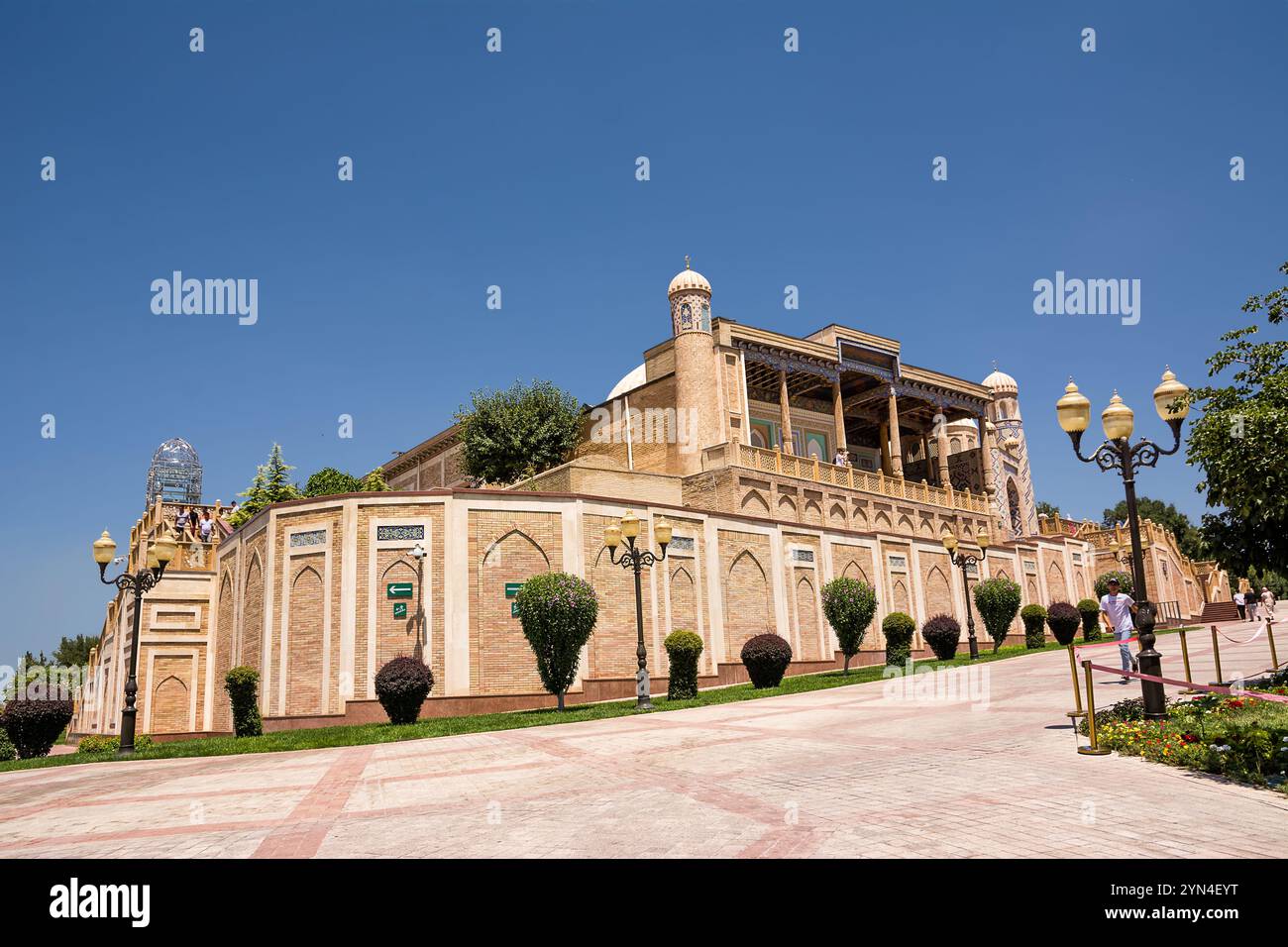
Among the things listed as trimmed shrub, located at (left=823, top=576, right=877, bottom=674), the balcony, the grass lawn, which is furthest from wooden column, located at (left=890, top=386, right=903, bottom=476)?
the grass lawn

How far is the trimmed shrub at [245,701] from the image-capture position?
2208 centimetres

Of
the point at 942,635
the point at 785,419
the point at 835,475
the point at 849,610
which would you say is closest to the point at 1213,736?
the point at 849,610

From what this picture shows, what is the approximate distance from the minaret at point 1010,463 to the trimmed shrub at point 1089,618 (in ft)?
44.2

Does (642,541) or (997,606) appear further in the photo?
(997,606)

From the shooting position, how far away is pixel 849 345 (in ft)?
137

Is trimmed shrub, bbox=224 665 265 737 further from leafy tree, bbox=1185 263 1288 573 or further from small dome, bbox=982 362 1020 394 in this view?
small dome, bbox=982 362 1020 394

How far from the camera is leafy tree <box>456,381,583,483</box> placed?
127 feet

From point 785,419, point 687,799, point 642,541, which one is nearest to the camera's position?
point 687,799

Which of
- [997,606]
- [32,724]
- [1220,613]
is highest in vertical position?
[997,606]

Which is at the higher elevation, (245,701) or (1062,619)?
(1062,619)

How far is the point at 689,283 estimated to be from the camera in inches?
1443

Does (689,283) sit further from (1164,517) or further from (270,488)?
(1164,517)

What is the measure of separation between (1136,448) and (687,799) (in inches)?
316

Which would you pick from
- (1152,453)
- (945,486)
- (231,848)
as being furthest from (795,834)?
(945,486)
